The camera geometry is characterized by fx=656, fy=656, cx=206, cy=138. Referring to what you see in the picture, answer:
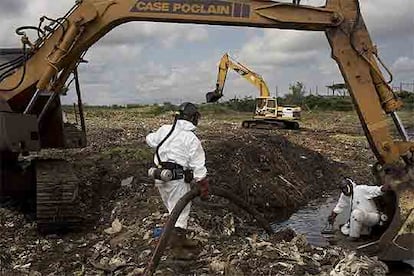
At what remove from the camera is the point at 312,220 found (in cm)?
1027

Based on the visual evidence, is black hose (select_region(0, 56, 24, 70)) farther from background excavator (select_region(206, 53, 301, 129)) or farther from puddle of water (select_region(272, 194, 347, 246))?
background excavator (select_region(206, 53, 301, 129))

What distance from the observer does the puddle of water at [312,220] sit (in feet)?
28.5

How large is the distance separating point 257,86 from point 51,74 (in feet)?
69.0

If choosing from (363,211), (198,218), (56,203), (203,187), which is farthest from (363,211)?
(56,203)

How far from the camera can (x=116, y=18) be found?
26.5 feet

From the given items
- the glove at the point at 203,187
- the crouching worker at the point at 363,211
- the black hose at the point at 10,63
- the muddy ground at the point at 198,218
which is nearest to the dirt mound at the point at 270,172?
the muddy ground at the point at 198,218

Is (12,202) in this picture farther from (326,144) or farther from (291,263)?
(326,144)

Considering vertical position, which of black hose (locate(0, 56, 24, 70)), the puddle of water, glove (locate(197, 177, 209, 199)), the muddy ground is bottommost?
the puddle of water

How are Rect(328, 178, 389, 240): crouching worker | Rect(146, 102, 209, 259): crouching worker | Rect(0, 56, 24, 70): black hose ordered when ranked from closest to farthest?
Rect(146, 102, 209, 259): crouching worker → Rect(328, 178, 389, 240): crouching worker → Rect(0, 56, 24, 70): black hose

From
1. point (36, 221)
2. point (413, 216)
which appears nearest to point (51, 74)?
point (36, 221)

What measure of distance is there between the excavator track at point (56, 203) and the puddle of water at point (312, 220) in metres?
2.98

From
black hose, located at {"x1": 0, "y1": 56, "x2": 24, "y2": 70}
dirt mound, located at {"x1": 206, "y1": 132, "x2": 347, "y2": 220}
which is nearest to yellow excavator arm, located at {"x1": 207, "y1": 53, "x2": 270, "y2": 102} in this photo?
dirt mound, located at {"x1": 206, "y1": 132, "x2": 347, "y2": 220}

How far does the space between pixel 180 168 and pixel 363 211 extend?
2.51m

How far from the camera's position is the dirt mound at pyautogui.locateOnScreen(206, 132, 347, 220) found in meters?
10.9
